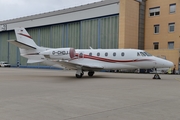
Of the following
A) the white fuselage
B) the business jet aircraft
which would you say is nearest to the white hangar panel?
the white fuselage

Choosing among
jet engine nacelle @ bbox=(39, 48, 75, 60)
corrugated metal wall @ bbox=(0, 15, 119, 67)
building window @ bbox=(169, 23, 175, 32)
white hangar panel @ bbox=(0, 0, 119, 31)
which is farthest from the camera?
corrugated metal wall @ bbox=(0, 15, 119, 67)

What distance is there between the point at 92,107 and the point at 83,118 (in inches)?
55.6

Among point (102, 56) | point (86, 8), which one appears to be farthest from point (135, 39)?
point (102, 56)

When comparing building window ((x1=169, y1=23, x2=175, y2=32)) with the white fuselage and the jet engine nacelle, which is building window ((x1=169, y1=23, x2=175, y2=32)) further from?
the jet engine nacelle

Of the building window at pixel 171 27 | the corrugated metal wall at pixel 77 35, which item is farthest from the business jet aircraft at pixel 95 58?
the building window at pixel 171 27

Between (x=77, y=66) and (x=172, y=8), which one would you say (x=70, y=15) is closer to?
(x=172, y=8)

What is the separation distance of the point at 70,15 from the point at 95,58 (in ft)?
87.2

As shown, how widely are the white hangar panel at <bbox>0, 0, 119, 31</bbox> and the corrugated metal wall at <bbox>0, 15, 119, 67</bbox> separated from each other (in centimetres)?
104

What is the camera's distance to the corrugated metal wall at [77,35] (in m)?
40.4

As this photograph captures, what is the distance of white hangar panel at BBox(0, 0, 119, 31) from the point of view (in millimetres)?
40250

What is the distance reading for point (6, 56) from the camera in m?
61.8

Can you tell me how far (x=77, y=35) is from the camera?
46.4 m

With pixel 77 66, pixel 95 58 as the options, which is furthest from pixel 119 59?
pixel 77 66

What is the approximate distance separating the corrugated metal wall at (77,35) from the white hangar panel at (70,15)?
3.41 feet
